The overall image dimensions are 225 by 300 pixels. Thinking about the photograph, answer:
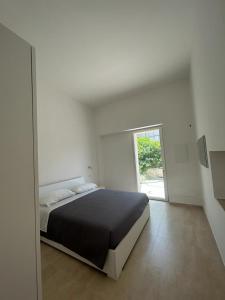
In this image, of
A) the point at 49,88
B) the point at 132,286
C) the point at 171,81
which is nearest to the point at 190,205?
the point at 132,286

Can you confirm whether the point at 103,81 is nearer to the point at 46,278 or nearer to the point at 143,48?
the point at 143,48

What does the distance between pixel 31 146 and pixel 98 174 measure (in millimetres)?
3921

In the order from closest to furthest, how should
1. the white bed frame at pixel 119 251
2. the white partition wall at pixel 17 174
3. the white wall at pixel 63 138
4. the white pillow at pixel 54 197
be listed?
the white partition wall at pixel 17 174 < the white bed frame at pixel 119 251 < the white pillow at pixel 54 197 < the white wall at pixel 63 138

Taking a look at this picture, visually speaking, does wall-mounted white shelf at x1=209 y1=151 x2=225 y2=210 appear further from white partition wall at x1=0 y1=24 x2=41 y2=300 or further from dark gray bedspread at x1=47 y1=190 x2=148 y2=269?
white partition wall at x1=0 y1=24 x2=41 y2=300

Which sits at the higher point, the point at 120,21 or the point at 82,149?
the point at 120,21

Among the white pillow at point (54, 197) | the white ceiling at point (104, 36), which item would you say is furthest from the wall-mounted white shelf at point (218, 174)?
the white pillow at point (54, 197)

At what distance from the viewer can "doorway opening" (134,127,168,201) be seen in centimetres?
388

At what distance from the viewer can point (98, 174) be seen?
474 cm

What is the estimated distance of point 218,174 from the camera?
5.27 ft

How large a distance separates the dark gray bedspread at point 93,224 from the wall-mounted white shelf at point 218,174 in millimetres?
1178

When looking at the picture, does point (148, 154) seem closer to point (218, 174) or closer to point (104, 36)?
point (218, 174)

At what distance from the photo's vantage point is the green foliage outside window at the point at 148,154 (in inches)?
155

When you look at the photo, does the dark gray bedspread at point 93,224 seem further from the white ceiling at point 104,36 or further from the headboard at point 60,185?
the white ceiling at point 104,36

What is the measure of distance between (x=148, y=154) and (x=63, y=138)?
2472 millimetres
